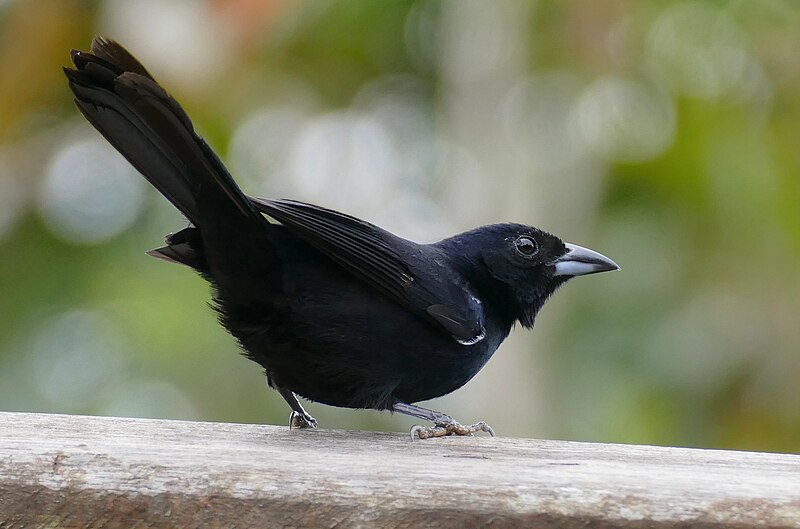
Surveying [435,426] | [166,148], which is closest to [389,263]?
[435,426]

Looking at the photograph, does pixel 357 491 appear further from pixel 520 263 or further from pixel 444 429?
pixel 520 263

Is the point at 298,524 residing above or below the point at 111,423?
below

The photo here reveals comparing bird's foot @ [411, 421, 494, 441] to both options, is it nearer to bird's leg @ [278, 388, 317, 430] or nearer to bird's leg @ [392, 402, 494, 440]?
bird's leg @ [392, 402, 494, 440]

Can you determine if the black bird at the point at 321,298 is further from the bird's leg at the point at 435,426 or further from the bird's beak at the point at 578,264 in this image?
the bird's beak at the point at 578,264

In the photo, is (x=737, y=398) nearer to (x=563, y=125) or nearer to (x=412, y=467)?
(x=563, y=125)

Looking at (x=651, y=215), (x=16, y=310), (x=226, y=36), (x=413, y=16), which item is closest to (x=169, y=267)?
(x=16, y=310)

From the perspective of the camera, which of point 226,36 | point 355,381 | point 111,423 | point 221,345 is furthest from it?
point 221,345

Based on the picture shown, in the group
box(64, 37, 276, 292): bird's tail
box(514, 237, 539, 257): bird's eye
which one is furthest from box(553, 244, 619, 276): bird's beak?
box(64, 37, 276, 292): bird's tail
